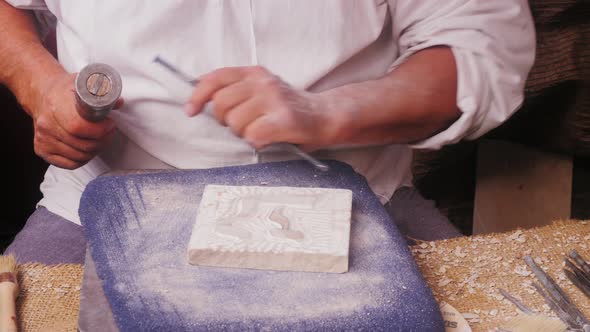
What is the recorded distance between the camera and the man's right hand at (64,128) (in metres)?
1.01

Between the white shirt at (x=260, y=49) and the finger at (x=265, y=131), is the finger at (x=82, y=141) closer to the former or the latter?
the white shirt at (x=260, y=49)

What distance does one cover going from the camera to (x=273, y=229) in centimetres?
81

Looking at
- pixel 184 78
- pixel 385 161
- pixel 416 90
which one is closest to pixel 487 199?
pixel 385 161

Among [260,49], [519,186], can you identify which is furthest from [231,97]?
[519,186]

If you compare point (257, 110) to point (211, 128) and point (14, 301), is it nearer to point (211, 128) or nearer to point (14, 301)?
point (211, 128)

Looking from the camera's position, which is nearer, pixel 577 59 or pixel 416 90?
pixel 416 90


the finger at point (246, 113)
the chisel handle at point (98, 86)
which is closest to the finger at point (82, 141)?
the chisel handle at point (98, 86)

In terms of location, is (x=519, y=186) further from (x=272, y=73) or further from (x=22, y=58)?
(x=22, y=58)

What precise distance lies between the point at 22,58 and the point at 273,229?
22.7 inches

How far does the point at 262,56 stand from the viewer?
41.7 inches

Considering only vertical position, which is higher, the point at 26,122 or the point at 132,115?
the point at 132,115

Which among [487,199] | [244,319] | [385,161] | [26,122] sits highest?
[244,319]

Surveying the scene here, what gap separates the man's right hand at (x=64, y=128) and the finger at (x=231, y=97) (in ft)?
0.60

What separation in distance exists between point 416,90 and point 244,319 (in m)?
0.48
